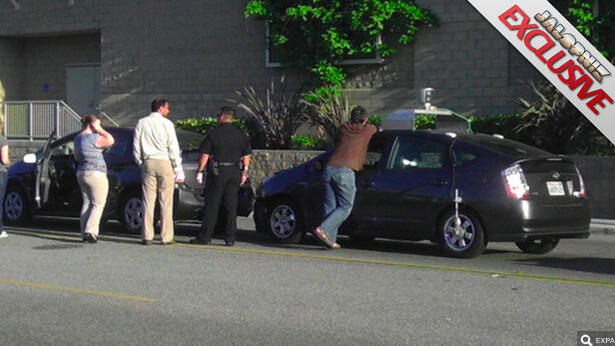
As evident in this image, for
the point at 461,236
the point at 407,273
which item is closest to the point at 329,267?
the point at 407,273

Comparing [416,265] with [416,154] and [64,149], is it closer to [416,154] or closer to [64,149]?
[416,154]

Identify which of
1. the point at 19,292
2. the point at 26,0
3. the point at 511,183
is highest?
the point at 26,0

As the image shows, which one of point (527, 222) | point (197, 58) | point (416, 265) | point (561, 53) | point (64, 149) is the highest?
point (197, 58)

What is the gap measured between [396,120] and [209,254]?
8.70 meters

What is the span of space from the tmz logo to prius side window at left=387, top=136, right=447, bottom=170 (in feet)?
26.8

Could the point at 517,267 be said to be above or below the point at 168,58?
below

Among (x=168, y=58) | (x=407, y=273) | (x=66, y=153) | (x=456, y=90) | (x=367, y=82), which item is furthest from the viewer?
(x=168, y=58)

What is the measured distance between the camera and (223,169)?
1312cm

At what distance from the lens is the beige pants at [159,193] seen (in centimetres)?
1327

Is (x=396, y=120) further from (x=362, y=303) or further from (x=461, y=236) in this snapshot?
Answer: (x=362, y=303)

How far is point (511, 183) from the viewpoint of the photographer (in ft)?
38.1

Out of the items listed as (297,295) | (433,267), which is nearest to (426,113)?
(433,267)

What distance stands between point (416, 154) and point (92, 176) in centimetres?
437

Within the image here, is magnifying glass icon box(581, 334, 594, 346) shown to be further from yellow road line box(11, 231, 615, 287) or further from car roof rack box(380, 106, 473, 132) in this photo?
car roof rack box(380, 106, 473, 132)
